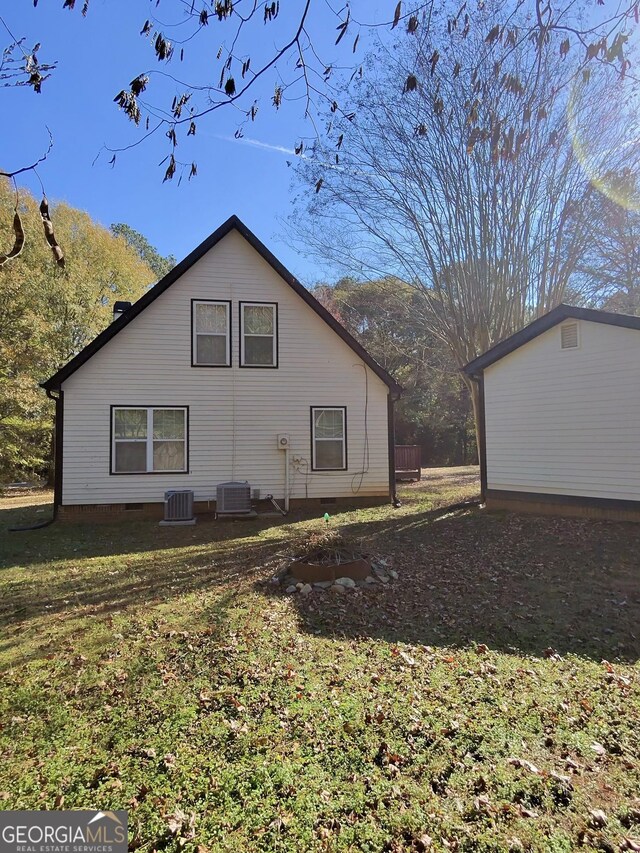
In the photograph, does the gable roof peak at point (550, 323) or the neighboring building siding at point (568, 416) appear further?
the neighboring building siding at point (568, 416)

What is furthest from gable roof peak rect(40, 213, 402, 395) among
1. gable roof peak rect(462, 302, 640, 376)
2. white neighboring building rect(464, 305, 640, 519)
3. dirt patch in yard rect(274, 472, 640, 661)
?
dirt patch in yard rect(274, 472, 640, 661)

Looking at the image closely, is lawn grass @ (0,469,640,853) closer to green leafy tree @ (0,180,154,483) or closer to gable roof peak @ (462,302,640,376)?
gable roof peak @ (462,302,640,376)

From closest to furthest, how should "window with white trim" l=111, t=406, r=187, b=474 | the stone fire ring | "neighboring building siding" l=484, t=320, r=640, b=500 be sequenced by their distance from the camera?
1. the stone fire ring
2. "neighboring building siding" l=484, t=320, r=640, b=500
3. "window with white trim" l=111, t=406, r=187, b=474

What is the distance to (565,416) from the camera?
9.79 m

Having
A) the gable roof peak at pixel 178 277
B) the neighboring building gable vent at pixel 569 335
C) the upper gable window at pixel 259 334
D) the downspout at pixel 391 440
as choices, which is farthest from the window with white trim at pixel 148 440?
the neighboring building gable vent at pixel 569 335

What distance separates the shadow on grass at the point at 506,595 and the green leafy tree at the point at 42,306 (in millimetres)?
15810

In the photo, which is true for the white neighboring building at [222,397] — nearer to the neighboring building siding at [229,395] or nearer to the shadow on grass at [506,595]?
the neighboring building siding at [229,395]

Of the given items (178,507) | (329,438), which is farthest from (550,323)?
(178,507)

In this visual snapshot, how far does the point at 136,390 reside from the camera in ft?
37.5

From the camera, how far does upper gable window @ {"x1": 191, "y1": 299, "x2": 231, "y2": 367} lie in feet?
38.9

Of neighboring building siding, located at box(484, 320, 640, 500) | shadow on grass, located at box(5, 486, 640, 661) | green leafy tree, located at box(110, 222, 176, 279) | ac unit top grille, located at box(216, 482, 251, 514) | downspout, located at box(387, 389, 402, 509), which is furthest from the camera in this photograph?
green leafy tree, located at box(110, 222, 176, 279)

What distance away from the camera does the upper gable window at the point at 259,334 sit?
39.8ft

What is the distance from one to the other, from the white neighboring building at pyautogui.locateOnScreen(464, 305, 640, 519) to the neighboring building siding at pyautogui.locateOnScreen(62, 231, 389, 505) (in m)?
2.99

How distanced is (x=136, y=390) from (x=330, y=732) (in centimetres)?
987
